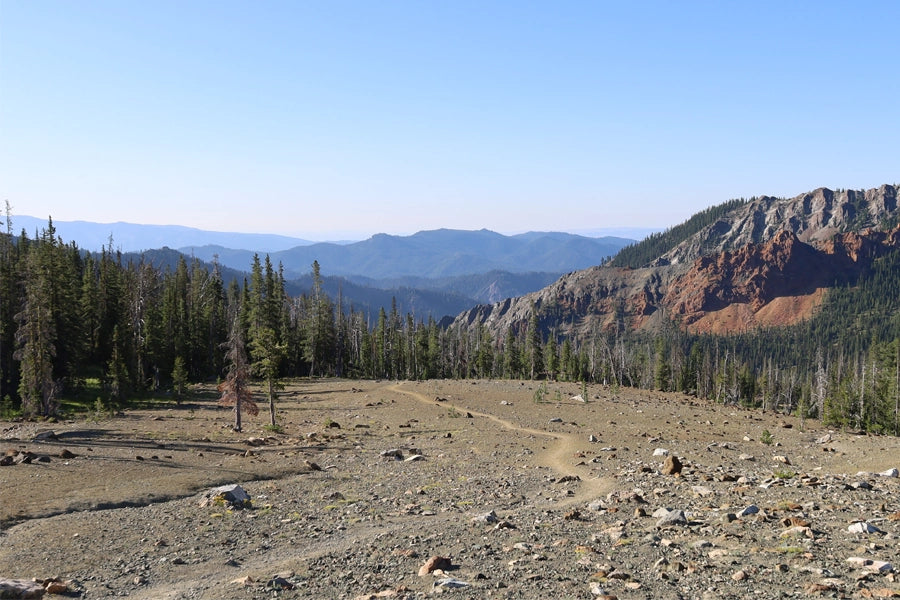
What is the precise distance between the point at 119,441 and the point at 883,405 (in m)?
76.7

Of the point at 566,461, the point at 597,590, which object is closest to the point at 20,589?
the point at 597,590

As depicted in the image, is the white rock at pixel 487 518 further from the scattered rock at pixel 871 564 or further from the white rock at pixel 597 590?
the scattered rock at pixel 871 564

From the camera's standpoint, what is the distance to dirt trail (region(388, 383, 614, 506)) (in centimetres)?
2125

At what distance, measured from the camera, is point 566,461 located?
94.6ft

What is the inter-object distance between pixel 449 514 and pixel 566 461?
36.9 ft

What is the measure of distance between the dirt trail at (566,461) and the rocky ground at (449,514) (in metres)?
0.17

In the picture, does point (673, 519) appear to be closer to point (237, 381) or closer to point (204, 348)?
point (237, 381)

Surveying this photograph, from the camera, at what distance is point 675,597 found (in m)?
10.6

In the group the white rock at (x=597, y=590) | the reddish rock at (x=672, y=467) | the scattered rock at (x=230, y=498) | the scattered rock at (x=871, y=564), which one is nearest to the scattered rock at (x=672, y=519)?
the scattered rock at (x=871, y=564)

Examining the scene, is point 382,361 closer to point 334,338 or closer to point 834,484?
point 334,338

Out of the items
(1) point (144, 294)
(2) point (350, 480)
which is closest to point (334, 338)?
(1) point (144, 294)

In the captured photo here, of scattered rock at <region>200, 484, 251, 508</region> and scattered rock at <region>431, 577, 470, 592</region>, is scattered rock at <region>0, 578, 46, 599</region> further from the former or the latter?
scattered rock at <region>431, 577, 470, 592</region>

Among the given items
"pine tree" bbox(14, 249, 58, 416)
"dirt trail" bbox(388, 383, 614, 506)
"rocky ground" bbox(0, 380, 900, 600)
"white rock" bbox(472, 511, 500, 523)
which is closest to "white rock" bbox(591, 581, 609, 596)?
"rocky ground" bbox(0, 380, 900, 600)

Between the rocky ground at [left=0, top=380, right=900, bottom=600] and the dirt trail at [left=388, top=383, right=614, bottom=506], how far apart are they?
0.55 ft
